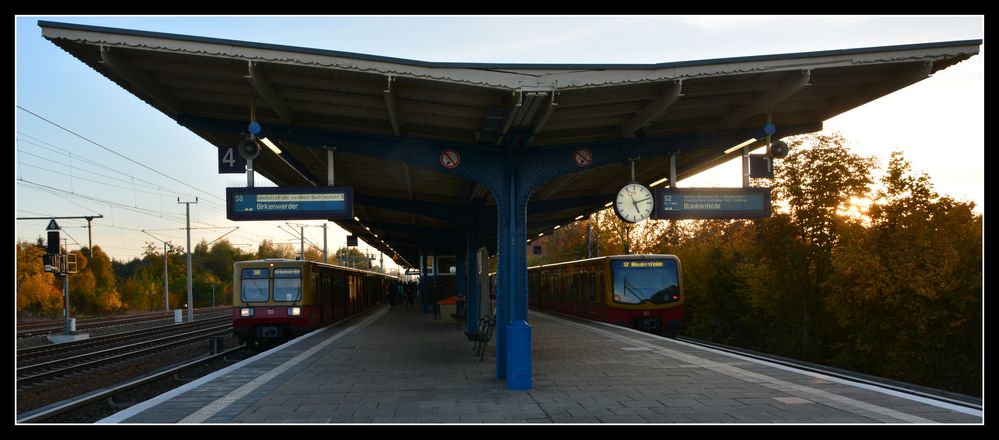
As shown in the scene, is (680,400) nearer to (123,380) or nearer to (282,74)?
(282,74)

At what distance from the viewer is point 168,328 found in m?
32.0

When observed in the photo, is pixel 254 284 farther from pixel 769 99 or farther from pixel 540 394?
pixel 769 99

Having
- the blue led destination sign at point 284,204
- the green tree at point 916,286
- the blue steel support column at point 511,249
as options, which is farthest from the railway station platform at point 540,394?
the green tree at point 916,286

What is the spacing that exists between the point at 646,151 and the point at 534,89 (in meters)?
3.35

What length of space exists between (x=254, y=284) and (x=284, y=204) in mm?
10948

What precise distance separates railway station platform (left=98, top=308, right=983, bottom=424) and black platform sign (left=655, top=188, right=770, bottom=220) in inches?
86.8

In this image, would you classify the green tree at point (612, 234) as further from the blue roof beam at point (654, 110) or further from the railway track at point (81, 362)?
the blue roof beam at point (654, 110)

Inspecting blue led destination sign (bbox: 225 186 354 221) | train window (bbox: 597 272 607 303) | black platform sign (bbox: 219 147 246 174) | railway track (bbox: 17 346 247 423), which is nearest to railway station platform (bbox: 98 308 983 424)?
railway track (bbox: 17 346 247 423)

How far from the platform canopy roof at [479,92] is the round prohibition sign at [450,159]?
12 centimetres

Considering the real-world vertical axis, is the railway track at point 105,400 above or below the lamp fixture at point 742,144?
below

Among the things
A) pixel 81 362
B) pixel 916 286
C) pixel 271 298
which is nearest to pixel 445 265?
pixel 271 298

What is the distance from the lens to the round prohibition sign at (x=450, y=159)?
11.2 m

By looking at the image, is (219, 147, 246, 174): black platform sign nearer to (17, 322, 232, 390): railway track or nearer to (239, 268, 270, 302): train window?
(17, 322, 232, 390): railway track

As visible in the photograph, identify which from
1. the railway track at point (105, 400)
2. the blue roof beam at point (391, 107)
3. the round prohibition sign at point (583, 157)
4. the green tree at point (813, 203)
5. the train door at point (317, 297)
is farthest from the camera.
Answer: the green tree at point (813, 203)
